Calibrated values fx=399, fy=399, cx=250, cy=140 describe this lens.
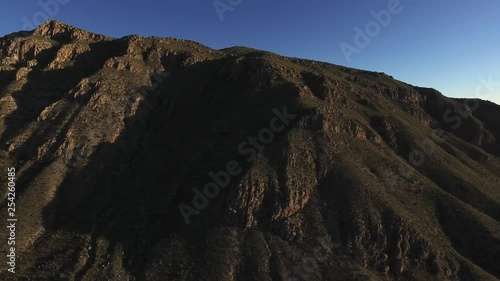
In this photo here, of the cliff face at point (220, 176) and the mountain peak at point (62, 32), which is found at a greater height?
the mountain peak at point (62, 32)

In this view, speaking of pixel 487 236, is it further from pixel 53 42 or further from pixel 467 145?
pixel 53 42

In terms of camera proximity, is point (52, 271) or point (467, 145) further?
point (467, 145)

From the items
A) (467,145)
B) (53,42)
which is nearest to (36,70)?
(53,42)

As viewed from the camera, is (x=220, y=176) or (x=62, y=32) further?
(x=62, y=32)

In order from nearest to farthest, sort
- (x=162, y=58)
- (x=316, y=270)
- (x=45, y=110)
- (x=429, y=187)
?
(x=316, y=270) → (x=429, y=187) → (x=45, y=110) → (x=162, y=58)

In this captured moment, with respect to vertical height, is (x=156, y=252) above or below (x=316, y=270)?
above

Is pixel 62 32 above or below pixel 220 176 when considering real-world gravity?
above

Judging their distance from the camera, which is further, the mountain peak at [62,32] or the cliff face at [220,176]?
the mountain peak at [62,32]

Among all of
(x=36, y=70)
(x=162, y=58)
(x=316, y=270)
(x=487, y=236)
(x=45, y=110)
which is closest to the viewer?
(x=316, y=270)
